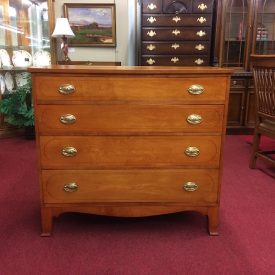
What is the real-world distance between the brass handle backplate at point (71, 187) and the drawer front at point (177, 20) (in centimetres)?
308

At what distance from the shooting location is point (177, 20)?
13.8 ft

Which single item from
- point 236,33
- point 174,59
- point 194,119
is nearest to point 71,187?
point 194,119

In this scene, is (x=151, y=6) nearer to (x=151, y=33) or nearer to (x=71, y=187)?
(x=151, y=33)

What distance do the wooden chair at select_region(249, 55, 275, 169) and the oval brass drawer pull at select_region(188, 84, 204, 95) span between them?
1278mm

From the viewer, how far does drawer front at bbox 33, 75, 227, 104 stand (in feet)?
5.25

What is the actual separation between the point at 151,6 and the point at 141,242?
3.35 meters

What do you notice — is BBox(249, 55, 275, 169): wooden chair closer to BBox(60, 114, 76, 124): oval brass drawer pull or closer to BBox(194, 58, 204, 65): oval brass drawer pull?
BBox(194, 58, 204, 65): oval brass drawer pull

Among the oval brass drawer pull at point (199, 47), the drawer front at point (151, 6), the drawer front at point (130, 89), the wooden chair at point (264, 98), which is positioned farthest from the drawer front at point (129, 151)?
the drawer front at point (151, 6)

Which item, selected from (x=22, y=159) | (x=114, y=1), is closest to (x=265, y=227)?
(x=22, y=159)

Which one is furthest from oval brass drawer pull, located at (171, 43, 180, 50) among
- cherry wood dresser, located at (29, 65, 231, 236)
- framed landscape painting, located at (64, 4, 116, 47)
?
cherry wood dresser, located at (29, 65, 231, 236)

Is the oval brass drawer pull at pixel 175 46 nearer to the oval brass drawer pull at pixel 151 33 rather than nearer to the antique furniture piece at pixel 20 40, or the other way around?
the oval brass drawer pull at pixel 151 33

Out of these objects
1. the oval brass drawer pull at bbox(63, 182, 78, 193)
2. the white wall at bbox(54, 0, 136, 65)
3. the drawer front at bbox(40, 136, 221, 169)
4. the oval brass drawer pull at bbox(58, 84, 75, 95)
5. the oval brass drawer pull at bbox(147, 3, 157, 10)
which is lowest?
the oval brass drawer pull at bbox(63, 182, 78, 193)

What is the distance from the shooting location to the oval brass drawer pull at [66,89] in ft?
5.25

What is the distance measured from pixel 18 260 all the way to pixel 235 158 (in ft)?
8.05
